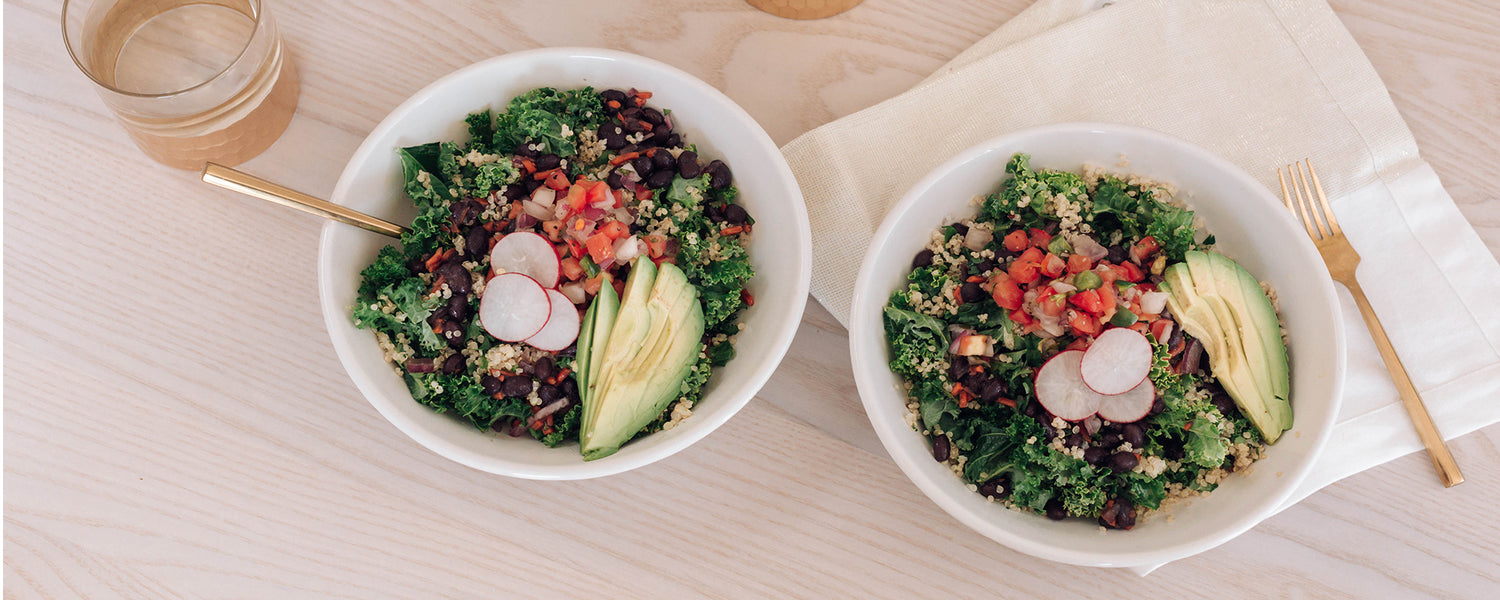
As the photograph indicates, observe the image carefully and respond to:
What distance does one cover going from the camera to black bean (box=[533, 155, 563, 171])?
1.63 m

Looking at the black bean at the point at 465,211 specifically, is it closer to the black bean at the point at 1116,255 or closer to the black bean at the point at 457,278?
the black bean at the point at 457,278

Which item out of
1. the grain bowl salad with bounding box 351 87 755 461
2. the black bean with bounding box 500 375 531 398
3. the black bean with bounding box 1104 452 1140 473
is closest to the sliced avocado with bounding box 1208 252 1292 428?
the black bean with bounding box 1104 452 1140 473

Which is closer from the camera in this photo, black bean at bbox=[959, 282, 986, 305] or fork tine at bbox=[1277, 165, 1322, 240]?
black bean at bbox=[959, 282, 986, 305]

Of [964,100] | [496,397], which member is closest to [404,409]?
[496,397]

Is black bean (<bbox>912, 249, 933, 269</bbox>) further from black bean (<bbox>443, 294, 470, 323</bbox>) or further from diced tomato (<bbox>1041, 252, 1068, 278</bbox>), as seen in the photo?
black bean (<bbox>443, 294, 470, 323</bbox>)

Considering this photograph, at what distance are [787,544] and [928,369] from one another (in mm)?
453

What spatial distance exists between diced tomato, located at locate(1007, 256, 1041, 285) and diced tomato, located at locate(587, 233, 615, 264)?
66cm

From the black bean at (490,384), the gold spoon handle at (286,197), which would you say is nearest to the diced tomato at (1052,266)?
the black bean at (490,384)

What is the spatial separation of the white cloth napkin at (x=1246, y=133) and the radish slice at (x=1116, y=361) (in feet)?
1.57

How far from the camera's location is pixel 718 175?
66.1 inches

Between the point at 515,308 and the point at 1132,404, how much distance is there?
38.6 inches

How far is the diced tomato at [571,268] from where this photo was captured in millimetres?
1570

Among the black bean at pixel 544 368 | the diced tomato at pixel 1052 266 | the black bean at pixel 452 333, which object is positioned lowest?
the black bean at pixel 544 368

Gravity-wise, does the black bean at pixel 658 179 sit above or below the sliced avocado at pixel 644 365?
above
